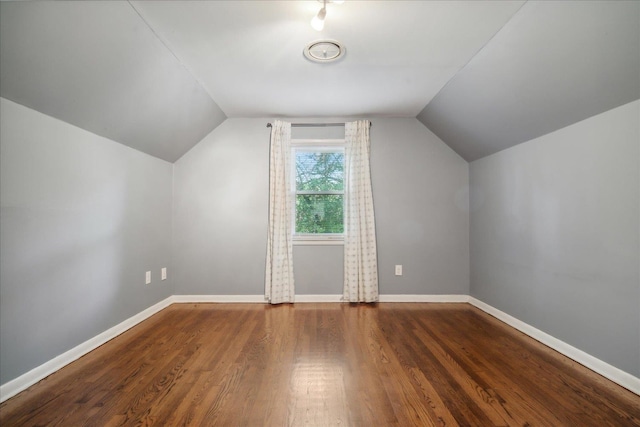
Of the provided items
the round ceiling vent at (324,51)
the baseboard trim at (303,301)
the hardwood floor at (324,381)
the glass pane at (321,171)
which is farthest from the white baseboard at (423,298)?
the round ceiling vent at (324,51)

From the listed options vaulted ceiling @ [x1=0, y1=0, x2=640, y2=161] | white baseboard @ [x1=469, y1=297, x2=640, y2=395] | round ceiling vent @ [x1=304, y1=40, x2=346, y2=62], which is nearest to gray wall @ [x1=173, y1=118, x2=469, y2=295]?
vaulted ceiling @ [x1=0, y1=0, x2=640, y2=161]

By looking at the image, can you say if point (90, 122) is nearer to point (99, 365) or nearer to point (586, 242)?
point (99, 365)

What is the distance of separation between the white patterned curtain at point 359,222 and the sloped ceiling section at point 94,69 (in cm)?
179

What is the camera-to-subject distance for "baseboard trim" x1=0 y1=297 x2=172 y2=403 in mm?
1713

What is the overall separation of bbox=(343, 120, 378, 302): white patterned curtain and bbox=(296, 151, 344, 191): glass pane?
0.18 metres

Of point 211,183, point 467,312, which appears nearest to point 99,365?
point 211,183

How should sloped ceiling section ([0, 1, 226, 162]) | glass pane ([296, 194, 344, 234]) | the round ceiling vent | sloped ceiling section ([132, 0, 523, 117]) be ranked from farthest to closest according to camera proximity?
glass pane ([296, 194, 344, 234]) → the round ceiling vent → sloped ceiling section ([132, 0, 523, 117]) → sloped ceiling section ([0, 1, 226, 162])

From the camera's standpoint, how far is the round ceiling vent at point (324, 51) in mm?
2114

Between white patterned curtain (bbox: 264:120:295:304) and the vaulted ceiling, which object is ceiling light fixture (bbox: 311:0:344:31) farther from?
white patterned curtain (bbox: 264:120:295:304)

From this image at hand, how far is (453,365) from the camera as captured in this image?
207 centimetres

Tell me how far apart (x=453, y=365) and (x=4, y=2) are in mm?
3211

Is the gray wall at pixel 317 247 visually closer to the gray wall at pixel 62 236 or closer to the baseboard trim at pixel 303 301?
the baseboard trim at pixel 303 301

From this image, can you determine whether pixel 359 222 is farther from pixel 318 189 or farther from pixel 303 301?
pixel 303 301

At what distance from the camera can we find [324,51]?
221cm
